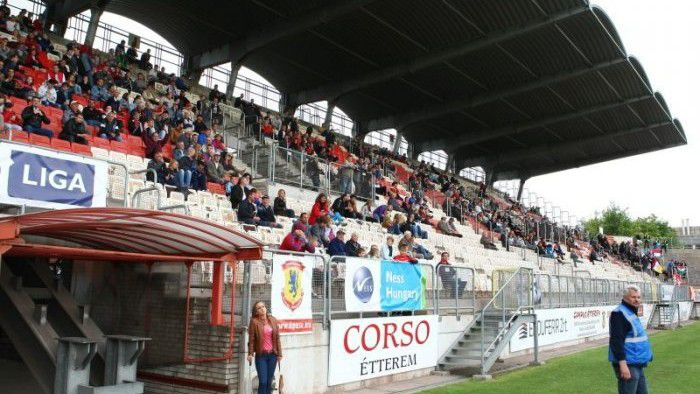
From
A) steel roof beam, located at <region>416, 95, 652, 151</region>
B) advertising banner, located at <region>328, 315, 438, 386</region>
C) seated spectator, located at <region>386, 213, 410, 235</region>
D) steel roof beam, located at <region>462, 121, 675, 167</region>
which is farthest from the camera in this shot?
steel roof beam, located at <region>462, 121, 675, 167</region>

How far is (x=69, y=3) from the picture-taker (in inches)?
1028

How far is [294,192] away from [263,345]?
36.4 feet

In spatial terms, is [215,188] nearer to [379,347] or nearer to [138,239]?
[379,347]

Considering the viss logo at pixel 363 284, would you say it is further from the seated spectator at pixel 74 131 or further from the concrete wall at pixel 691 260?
the concrete wall at pixel 691 260

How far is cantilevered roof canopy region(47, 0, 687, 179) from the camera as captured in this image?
28219 mm

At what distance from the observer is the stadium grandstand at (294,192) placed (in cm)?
912

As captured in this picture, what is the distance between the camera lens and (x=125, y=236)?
9062 mm

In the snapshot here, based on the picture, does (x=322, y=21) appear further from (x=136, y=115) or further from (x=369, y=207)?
(x=136, y=115)

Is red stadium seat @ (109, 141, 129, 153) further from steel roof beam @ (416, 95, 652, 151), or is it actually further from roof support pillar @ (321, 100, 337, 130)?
steel roof beam @ (416, 95, 652, 151)

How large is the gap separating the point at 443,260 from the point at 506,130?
29.6 meters

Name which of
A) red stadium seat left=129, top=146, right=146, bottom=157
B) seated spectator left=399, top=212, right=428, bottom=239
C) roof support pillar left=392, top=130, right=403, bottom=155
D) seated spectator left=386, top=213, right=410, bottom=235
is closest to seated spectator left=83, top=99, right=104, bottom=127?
red stadium seat left=129, top=146, right=146, bottom=157

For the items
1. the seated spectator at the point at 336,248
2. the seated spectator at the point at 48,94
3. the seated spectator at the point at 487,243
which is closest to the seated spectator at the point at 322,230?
the seated spectator at the point at 336,248

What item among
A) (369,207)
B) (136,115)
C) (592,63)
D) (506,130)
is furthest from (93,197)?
(506,130)

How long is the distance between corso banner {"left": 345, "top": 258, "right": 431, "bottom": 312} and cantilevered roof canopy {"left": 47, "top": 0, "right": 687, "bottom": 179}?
16686mm
